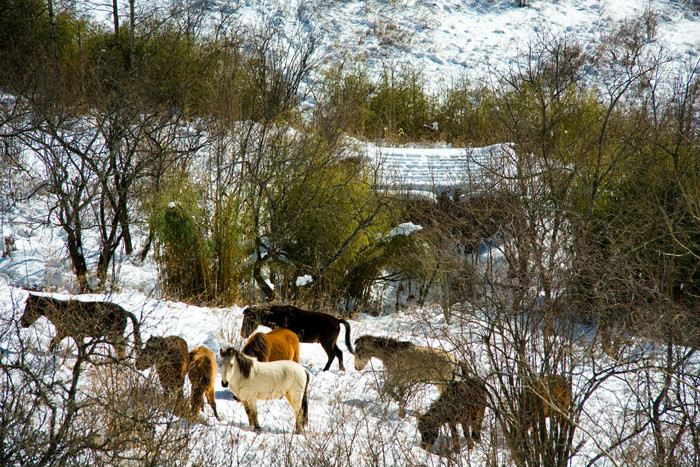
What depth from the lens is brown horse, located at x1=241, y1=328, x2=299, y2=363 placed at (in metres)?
5.75

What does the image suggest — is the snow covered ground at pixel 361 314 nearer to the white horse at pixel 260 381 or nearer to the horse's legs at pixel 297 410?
the horse's legs at pixel 297 410

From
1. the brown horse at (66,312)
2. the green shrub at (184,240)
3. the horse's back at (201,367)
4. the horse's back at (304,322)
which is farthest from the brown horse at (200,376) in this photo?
the green shrub at (184,240)

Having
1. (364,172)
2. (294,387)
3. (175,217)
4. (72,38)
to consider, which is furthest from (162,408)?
(72,38)

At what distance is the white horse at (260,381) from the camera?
4.89 metres

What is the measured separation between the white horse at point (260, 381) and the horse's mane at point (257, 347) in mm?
605

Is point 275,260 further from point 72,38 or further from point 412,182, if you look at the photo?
point 72,38

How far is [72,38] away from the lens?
18578 mm

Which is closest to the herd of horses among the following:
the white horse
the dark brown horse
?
the white horse

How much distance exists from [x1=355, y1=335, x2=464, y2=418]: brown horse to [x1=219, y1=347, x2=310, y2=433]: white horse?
0.88 meters

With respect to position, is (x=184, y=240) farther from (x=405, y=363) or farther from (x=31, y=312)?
(x=405, y=363)

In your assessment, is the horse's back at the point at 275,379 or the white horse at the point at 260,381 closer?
the white horse at the point at 260,381

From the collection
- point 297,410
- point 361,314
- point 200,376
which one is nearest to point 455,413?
point 297,410

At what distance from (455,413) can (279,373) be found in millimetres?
1655

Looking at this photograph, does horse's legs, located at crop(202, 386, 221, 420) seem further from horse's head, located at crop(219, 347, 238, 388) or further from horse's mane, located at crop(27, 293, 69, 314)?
horse's mane, located at crop(27, 293, 69, 314)
